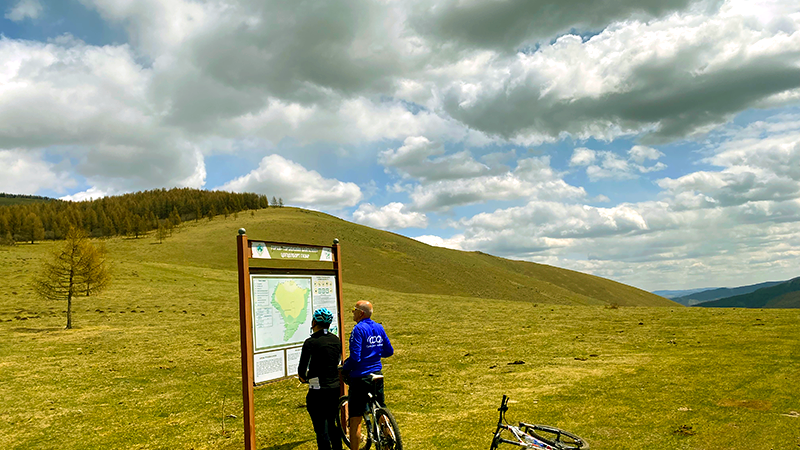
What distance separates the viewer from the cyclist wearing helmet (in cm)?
759

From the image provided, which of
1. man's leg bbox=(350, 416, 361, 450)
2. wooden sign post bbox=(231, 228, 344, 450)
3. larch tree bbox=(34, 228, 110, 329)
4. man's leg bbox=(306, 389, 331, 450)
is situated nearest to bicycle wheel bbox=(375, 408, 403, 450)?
man's leg bbox=(350, 416, 361, 450)

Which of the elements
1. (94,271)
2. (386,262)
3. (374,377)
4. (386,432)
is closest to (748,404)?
(386,432)

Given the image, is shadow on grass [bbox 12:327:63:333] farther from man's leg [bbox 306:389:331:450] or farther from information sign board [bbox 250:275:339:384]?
man's leg [bbox 306:389:331:450]

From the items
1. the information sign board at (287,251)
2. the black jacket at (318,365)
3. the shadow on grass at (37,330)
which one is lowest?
the shadow on grass at (37,330)

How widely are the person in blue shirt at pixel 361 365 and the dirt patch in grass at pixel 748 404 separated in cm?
845

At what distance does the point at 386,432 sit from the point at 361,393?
0.75 m

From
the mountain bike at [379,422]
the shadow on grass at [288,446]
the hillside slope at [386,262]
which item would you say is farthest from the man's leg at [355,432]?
the hillside slope at [386,262]

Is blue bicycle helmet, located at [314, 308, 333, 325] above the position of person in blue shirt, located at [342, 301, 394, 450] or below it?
above

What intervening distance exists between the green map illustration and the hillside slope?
7599 cm

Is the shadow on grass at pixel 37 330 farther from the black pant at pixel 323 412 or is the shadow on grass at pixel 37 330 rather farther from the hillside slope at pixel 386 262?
the hillside slope at pixel 386 262

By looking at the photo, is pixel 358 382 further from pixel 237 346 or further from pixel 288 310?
pixel 237 346

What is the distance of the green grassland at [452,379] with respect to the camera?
10.1 meters

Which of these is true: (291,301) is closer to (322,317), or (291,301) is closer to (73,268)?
(322,317)

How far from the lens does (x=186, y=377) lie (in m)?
18.0
